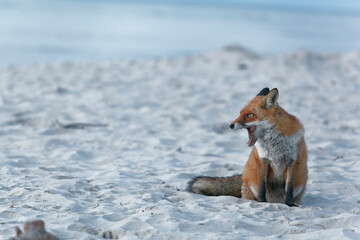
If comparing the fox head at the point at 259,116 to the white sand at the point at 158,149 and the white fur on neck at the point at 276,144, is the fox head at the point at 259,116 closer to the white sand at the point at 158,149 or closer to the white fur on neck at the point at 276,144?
the white fur on neck at the point at 276,144

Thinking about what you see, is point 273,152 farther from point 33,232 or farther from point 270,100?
point 33,232

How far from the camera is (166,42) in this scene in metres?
23.4

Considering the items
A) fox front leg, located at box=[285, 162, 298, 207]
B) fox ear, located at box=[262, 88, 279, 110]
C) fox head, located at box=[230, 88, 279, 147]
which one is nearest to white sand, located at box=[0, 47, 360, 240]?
fox front leg, located at box=[285, 162, 298, 207]

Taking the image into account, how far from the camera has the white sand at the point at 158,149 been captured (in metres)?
3.84

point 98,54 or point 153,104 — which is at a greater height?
point 98,54

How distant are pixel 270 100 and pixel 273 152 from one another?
0.45 meters

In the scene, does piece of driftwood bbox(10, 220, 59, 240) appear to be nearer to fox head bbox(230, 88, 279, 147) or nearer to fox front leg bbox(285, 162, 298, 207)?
fox head bbox(230, 88, 279, 147)

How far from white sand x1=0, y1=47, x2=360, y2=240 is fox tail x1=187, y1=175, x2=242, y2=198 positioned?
0.46ft

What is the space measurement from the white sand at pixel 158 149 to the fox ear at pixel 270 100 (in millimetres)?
857

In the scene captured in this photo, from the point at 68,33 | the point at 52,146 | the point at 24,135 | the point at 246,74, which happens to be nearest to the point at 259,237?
the point at 52,146

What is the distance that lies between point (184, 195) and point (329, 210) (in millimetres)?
1268

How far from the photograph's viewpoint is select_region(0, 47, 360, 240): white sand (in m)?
3.84

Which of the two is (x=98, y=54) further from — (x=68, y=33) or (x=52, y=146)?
(x=52, y=146)

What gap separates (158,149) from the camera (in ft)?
21.6
